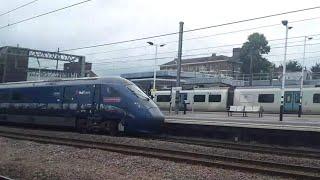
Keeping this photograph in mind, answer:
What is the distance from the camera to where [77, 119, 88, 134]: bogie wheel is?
2585cm

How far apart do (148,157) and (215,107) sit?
38.7 meters

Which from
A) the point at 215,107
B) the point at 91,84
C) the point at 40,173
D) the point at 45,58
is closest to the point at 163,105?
the point at 215,107

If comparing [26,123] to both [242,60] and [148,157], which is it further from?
[242,60]

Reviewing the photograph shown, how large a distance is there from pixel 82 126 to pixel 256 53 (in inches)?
2996

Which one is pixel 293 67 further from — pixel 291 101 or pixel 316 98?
pixel 316 98

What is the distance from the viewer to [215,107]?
5428 cm

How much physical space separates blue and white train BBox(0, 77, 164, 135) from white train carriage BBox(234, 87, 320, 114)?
24.1m

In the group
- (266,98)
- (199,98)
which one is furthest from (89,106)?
Answer: (199,98)

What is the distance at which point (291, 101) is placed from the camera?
47219 mm

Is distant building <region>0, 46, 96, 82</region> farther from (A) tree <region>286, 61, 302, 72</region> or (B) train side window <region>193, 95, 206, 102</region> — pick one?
(A) tree <region>286, 61, 302, 72</region>

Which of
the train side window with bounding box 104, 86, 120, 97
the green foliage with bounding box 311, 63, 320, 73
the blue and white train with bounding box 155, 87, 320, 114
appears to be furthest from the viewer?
the green foliage with bounding box 311, 63, 320, 73

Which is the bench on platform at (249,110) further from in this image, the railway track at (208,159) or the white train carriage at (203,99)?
the railway track at (208,159)

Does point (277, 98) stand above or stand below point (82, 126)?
above

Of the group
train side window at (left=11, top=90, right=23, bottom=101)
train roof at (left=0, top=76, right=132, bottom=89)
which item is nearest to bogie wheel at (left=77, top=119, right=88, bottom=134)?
train roof at (left=0, top=76, right=132, bottom=89)
